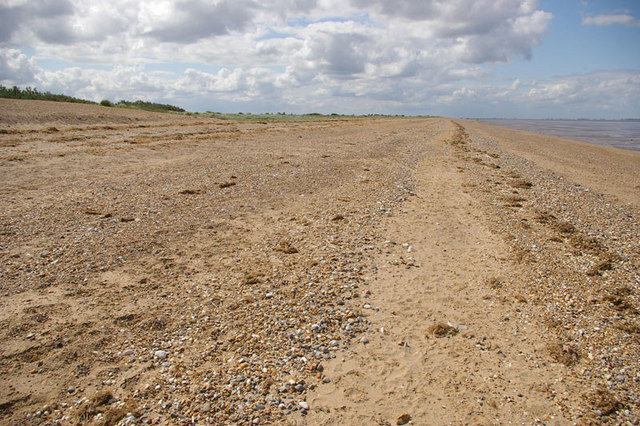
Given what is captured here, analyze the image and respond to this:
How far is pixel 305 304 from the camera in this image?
4.98m

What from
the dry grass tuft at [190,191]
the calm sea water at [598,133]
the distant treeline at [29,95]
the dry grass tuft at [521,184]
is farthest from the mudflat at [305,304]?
the calm sea water at [598,133]

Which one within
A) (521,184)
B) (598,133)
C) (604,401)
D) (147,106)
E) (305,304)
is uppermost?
(147,106)

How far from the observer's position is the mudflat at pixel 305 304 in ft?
11.5

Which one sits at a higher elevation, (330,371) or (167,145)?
(167,145)

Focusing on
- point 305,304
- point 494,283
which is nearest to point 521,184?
point 494,283

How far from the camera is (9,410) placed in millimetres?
3232

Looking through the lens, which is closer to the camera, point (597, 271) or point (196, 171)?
point (597, 271)

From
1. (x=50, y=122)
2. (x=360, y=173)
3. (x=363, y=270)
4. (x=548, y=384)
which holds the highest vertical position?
(x=50, y=122)

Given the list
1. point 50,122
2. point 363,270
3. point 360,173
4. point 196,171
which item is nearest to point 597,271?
point 363,270

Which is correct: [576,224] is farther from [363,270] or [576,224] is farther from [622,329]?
[363,270]

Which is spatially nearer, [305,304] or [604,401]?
[604,401]

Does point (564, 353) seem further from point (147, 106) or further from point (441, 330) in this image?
point (147, 106)

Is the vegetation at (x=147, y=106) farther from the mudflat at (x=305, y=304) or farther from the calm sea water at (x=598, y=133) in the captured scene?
the calm sea water at (x=598, y=133)

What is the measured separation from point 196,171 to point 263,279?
7529mm
